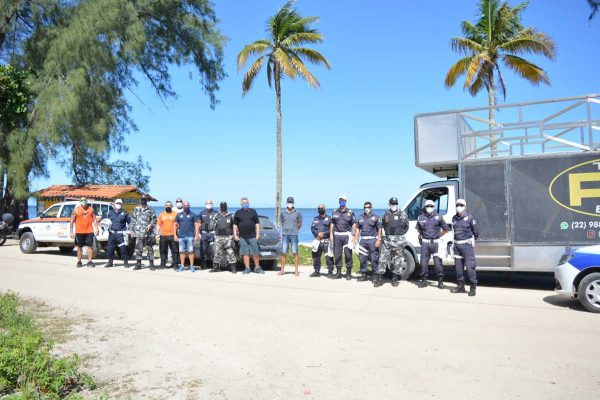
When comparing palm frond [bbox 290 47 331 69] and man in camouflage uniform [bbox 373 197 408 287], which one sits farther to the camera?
palm frond [bbox 290 47 331 69]

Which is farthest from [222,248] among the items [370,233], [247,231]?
[370,233]

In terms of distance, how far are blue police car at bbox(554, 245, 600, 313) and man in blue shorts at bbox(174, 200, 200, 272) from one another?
27.8 feet

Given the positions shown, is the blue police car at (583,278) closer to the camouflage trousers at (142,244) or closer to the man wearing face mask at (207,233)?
the man wearing face mask at (207,233)

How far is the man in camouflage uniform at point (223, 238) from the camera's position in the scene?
12.8m

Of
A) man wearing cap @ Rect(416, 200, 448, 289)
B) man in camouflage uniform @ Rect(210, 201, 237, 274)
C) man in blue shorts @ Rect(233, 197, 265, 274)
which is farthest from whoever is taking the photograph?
man in camouflage uniform @ Rect(210, 201, 237, 274)

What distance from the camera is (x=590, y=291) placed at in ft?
26.0

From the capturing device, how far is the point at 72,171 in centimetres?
2431

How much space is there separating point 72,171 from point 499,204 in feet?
67.5

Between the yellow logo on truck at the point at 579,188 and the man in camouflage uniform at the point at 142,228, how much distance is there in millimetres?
9734

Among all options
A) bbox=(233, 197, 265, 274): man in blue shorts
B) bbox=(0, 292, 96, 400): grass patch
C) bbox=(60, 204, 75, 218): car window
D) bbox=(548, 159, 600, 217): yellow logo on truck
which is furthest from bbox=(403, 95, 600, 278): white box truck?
bbox=(60, 204, 75, 218): car window

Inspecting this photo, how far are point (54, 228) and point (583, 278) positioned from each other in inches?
602

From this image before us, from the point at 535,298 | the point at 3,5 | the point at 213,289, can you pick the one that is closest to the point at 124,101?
the point at 3,5

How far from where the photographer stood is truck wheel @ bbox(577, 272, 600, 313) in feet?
25.9

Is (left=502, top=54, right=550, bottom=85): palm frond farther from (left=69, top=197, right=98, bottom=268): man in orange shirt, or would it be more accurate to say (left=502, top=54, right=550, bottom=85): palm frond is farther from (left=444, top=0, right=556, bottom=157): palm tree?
(left=69, top=197, right=98, bottom=268): man in orange shirt
